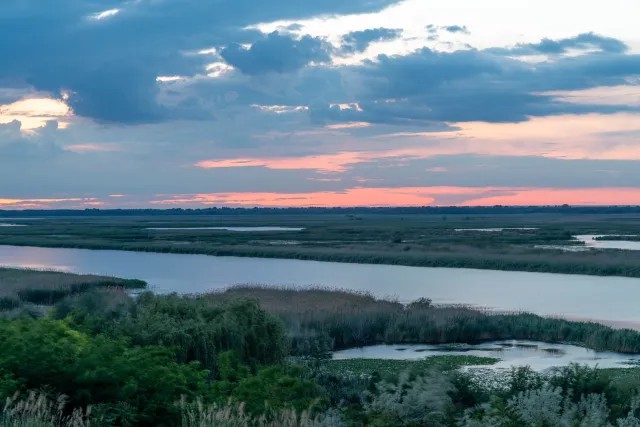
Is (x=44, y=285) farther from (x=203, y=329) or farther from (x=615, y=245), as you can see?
(x=615, y=245)

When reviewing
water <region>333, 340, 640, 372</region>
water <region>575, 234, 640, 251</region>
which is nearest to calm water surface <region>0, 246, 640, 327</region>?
water <region>333, 340, 640, 372</region>

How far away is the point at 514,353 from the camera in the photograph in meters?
27.1

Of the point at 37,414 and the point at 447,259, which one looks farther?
the point at 447,259

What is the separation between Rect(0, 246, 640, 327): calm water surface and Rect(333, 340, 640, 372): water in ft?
20.8

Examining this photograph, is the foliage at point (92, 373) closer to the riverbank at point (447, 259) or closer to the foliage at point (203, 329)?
the foliage at point (203, 329)

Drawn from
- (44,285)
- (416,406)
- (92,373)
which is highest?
(92,373)

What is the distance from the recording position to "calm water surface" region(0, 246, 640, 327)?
3959cm

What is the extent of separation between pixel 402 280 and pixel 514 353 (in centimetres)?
2509

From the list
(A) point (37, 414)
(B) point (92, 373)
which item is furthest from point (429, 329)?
(A) point (37, 414)

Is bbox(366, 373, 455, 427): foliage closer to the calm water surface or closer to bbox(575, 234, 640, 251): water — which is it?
the calm water surface

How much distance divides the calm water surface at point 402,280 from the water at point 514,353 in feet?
20.8

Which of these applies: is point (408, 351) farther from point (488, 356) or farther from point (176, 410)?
point (176, 410)

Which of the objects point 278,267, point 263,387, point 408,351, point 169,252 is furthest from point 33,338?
point 169,252

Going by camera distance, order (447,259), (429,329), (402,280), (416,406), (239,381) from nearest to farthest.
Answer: (416,406) < (239,381) < (429,329) < (402,280) < (447,259)
